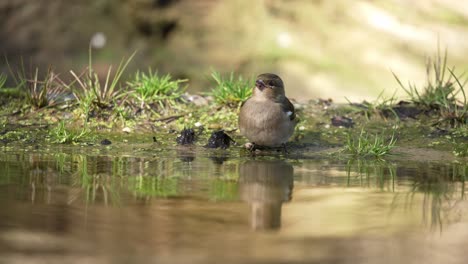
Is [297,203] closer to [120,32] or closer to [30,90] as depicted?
[30,90]

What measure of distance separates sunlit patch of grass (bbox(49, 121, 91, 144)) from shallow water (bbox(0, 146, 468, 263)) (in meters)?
0.46

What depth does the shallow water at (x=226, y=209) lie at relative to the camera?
3682mm

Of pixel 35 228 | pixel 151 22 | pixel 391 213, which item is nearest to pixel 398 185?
pixel 391 213

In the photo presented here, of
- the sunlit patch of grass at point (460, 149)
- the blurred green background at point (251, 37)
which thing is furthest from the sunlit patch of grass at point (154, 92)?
the blurred green background at point (251, 37)

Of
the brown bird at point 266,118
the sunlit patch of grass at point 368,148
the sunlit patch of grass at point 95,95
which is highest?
the sunlit patch of grass at point 95,95

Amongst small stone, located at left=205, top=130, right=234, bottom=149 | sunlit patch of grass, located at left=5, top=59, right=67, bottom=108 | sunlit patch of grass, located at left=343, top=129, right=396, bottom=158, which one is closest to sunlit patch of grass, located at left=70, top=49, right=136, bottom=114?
sunlit patch of grass, located at left=5, top=59, right=67, bottom=108

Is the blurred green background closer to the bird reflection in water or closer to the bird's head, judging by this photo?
the bird's head

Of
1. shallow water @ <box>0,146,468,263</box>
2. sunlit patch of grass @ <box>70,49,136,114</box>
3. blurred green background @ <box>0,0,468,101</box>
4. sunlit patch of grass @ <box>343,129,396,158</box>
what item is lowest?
shallow water @ <box>0,146,468,263</box>

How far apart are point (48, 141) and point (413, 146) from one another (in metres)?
3.18

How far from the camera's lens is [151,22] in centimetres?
1246

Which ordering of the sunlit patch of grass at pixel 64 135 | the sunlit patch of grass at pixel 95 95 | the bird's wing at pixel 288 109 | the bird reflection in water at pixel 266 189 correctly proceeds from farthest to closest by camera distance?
1. the sunlit patch of grass at pixel 95 95
2. the sunlit patch of grass at pixel 64 135
3. the bird's wing at pixel 288 109
4. the bird reflection in water at pixel 266 189

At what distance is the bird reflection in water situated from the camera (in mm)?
4430

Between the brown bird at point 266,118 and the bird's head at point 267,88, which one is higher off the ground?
the bird's head at point 267,88

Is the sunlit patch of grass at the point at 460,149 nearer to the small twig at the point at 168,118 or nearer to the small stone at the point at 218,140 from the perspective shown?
the small stone at the point at 218,140
